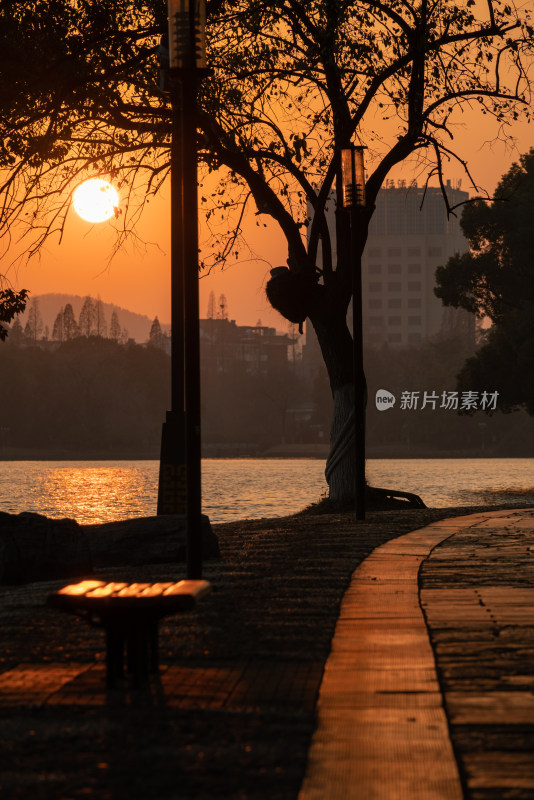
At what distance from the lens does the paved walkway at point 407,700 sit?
12.6ft

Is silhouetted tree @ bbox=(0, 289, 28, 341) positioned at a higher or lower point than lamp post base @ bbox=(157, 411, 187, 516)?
higher

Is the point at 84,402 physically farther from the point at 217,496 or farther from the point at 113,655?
the point at 113,655

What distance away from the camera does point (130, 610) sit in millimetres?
5129

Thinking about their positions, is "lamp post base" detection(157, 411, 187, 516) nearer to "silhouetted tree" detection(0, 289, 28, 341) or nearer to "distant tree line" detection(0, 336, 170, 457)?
"silhouetted tree" detection(0, 289, 28, 341)

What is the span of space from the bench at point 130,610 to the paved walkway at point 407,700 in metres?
0.82

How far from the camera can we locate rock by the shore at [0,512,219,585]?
34.5 feet

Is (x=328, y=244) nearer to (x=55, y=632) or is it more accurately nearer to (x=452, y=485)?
(x=55, y=632)

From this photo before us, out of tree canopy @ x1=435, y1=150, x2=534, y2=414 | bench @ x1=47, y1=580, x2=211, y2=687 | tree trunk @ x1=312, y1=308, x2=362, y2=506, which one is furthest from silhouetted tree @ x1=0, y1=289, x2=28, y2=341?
tree canopy @ x1=435, y1=150, x2=534, y2=414

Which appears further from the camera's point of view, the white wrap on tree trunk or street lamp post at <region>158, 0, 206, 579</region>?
the white wrap on tree trunk

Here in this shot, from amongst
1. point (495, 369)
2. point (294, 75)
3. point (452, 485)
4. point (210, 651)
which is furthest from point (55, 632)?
point (452, 485)

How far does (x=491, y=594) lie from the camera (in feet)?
26.3

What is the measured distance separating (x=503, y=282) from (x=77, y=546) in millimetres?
37545

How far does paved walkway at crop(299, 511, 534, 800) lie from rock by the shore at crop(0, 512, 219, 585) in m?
2.77

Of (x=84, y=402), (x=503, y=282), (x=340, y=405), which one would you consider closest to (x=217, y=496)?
(x=503, y=282)
